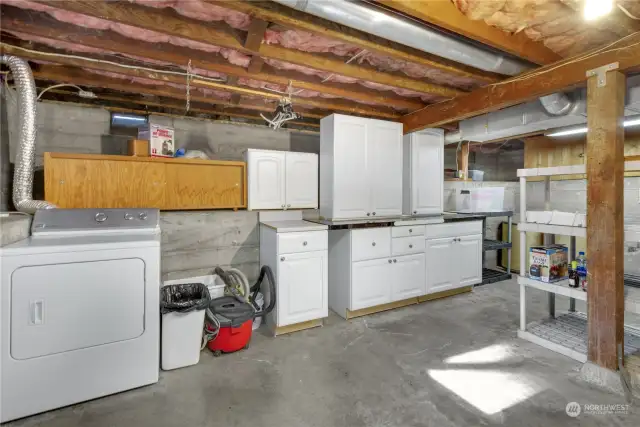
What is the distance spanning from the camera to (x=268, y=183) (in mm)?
3213

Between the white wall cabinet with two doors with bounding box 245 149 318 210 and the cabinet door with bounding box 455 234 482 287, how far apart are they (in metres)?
1.87

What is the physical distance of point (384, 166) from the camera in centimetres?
338

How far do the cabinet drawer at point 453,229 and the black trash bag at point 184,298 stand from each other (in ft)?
7.92

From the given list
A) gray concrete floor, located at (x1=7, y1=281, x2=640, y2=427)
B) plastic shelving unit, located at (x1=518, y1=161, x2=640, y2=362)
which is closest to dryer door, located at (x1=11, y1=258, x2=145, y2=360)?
gray concrete floor, located at (x1=7, y1=281, x2=640, y2=427)

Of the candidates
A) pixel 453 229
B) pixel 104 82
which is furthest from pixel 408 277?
pixel 104 82

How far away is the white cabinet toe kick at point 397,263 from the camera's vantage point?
3033 millimetres

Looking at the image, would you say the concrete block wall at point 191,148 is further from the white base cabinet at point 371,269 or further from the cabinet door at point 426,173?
the cabinet door at point 426,173

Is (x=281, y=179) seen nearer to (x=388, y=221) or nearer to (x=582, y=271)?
(x=388, y=221)

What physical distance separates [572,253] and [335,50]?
2.73 meters

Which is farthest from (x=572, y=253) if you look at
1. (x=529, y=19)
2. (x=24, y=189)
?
(x=24, y=189)

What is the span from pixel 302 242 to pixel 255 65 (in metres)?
1.47

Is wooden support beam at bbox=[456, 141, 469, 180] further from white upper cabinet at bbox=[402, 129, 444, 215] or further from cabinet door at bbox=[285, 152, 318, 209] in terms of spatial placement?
cabinet door at bbox=[285, 152, 318, 209]

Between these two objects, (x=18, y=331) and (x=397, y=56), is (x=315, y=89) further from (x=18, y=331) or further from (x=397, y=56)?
(x=18, y=331)

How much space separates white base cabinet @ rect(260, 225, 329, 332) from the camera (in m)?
2.68
